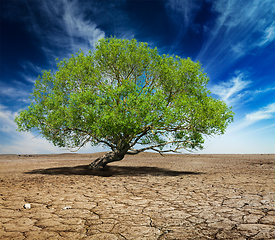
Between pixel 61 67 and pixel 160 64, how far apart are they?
685cm

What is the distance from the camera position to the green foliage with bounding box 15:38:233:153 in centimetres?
1052

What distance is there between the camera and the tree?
34.5ft

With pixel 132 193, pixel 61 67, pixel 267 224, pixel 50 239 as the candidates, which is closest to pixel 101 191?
pixel 132 193

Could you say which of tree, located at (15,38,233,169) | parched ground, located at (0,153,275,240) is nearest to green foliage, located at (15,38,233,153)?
tree, located at (15,38,233,169)

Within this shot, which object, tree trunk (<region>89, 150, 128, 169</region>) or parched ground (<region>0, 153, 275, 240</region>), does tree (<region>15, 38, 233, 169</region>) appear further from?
parched ground (<region>0, 153, 275, 240</region>)

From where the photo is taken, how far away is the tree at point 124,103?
10523 mm

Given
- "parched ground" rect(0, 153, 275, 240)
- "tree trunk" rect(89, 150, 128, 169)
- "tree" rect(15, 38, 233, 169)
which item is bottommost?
"parched ground" rect(0, 153, 275, 240)

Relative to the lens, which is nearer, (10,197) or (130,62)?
(10,197)

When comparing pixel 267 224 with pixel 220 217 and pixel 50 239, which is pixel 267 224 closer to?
pixel 220 217

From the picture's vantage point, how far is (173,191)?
6930 millimetres

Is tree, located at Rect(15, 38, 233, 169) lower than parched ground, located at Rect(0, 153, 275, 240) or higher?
higher

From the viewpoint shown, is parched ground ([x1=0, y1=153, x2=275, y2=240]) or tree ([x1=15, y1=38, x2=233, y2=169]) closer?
parched ground ([x1=0, y1=153, x2=275, y2=240])

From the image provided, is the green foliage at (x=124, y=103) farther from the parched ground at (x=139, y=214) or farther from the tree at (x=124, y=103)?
the parched ground at (x=139, y=214)

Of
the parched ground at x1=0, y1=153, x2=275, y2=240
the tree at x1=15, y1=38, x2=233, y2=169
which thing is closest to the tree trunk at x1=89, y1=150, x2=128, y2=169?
the tree at x1=15, y1=38, x2=233, y2=169
